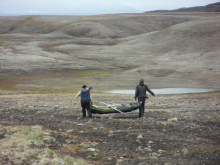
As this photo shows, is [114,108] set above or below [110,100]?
above

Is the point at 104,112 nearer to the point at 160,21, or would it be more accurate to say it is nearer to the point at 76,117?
the point at 76,117

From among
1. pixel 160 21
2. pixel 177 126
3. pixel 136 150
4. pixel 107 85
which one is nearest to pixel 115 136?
pixel 136 150

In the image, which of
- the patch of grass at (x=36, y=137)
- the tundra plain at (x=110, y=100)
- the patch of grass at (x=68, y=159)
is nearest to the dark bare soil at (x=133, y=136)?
the tundra plain at (x=110, y=100)

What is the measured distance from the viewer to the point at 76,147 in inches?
427

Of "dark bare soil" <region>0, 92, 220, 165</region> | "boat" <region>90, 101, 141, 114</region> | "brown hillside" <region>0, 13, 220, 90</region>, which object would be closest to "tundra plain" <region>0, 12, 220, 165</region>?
"dark bare soil" <region>0, 92, 220, 165</region>

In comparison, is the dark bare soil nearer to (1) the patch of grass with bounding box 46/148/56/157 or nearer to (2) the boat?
(1) the patch of grass with bounding box 46/148/56/157

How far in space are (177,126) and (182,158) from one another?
4282 mm

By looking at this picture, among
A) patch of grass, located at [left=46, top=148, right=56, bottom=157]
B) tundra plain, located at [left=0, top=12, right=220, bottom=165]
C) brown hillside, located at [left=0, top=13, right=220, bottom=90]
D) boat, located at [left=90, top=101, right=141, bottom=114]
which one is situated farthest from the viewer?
brown hillside, located at [left=0, top=13, right=220, bottom=90]

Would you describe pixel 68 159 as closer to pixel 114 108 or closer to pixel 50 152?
pixel 50 152

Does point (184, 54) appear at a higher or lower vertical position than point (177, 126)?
higher

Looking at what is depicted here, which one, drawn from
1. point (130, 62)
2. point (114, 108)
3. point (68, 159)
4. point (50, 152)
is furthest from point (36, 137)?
point (130, 62)

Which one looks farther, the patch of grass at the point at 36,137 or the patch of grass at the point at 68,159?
the patch of grass at the point at 36,137

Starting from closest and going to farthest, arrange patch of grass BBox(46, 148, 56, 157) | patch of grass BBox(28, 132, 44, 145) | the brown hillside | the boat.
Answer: patch of grass BBox(46, 148, 56, 157), patch of grass BBox(28, 132, 44, 145), the boat, the brown hillside

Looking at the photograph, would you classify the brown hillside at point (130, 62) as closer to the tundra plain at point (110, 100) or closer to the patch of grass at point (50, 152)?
the tundra plain at point (110, 100)
